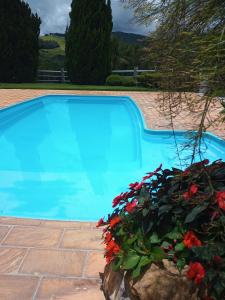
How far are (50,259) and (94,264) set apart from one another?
11.9 inches

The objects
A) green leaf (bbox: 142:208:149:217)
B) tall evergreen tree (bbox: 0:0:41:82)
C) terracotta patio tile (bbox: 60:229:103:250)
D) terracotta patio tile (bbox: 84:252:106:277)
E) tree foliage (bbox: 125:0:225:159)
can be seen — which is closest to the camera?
tree foliage (bbox: 125:0:225:159)

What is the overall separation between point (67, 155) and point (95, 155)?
52cm

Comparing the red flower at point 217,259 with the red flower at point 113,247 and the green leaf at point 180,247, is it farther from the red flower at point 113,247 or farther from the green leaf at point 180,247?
the red flower at point 113,247

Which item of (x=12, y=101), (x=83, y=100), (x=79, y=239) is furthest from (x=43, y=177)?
(x=83, y=100)

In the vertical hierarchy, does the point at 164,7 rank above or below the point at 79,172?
above

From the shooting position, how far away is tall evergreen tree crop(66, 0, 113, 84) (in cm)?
1623

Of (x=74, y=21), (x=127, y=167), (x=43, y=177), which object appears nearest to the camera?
(x=43, y=177)

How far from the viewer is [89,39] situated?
53.2ft

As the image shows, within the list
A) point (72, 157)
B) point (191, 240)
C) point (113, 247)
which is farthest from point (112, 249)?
point (72, 157)

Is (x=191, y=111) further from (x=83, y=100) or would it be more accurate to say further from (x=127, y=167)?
(x=83, y=100)

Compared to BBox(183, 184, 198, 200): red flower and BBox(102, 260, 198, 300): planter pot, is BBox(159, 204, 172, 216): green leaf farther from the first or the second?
BBox(102, 260, 198, 300): planter pot

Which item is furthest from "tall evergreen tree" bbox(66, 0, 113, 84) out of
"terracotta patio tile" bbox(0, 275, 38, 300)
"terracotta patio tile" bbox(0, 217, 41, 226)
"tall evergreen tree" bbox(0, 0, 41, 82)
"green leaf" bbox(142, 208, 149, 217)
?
"green leaf" bbox(142, 208, 149, 217)

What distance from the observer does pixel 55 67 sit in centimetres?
1981

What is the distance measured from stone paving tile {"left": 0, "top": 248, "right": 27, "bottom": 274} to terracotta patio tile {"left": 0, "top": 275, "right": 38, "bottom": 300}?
85 millimetres
